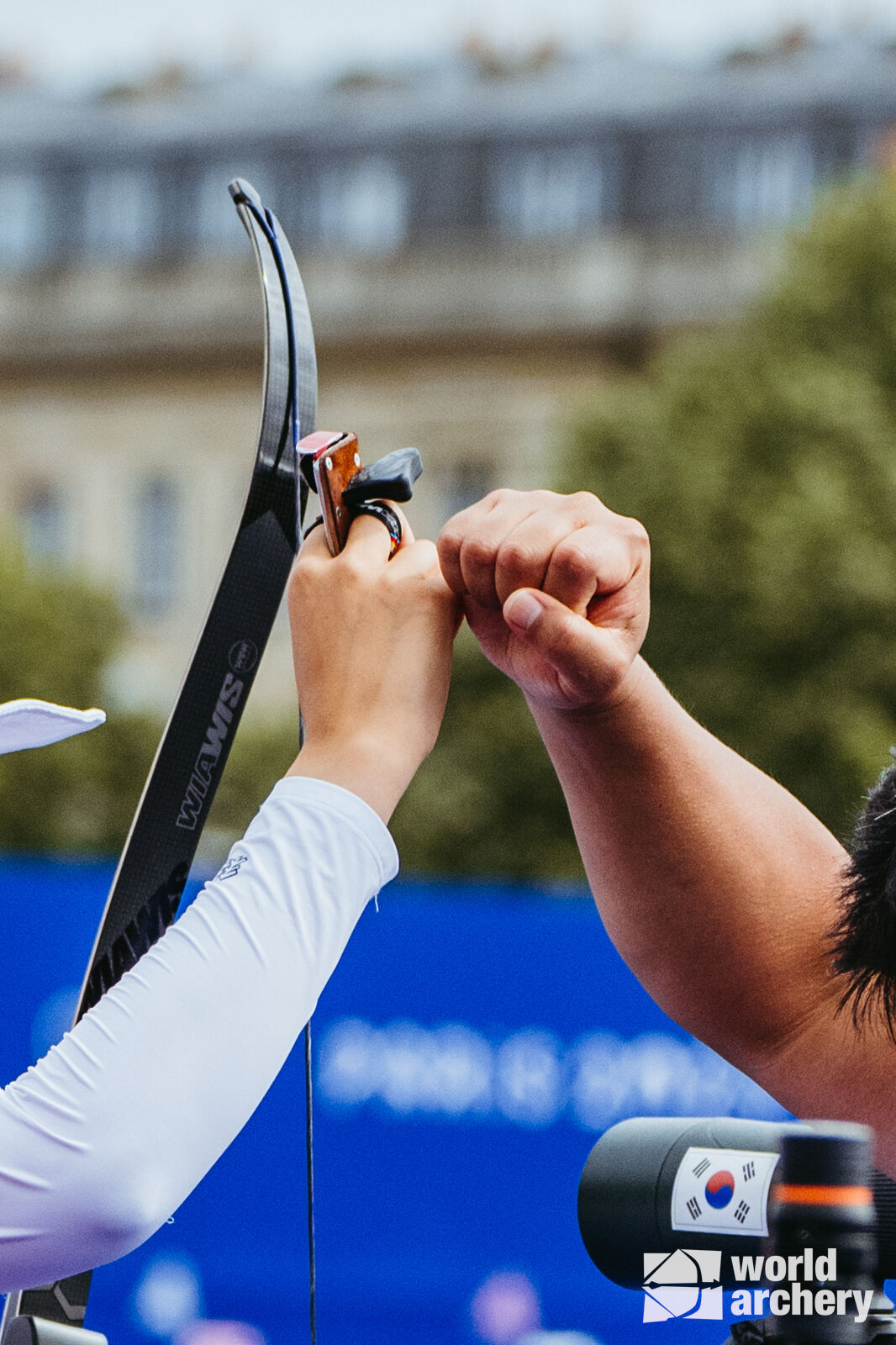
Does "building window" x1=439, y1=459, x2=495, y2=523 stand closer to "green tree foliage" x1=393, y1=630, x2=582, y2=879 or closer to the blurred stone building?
the blurred stone building

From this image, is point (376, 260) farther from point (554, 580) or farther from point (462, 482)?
point (554, 580)

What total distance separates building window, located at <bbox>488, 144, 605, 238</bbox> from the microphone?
32333mm

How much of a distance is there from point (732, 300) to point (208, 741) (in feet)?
101

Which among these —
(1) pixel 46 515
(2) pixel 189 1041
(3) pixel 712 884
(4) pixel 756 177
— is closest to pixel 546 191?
(4) pixel 756 177

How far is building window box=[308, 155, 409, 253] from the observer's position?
3388 centimetres

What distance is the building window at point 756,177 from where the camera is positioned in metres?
32.2

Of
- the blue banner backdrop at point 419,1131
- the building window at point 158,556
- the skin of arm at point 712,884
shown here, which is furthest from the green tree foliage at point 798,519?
the building window at point 158,556

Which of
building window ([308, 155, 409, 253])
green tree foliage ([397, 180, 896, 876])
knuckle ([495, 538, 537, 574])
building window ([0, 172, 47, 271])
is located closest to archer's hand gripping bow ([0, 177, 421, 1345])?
knuckle ([495, 538, 537, 574])

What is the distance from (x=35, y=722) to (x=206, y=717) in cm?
20

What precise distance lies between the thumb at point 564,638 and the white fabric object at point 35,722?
33 centimetres

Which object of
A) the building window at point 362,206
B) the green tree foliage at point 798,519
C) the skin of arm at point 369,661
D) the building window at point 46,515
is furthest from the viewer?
the building window at point 46,515

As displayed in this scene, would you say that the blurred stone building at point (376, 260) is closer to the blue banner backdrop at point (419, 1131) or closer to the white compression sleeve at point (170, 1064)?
the blue banner backdrop at point (419, 1131)

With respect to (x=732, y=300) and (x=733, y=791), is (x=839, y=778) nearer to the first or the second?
(x=733, y=791)

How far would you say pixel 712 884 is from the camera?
179 cm
